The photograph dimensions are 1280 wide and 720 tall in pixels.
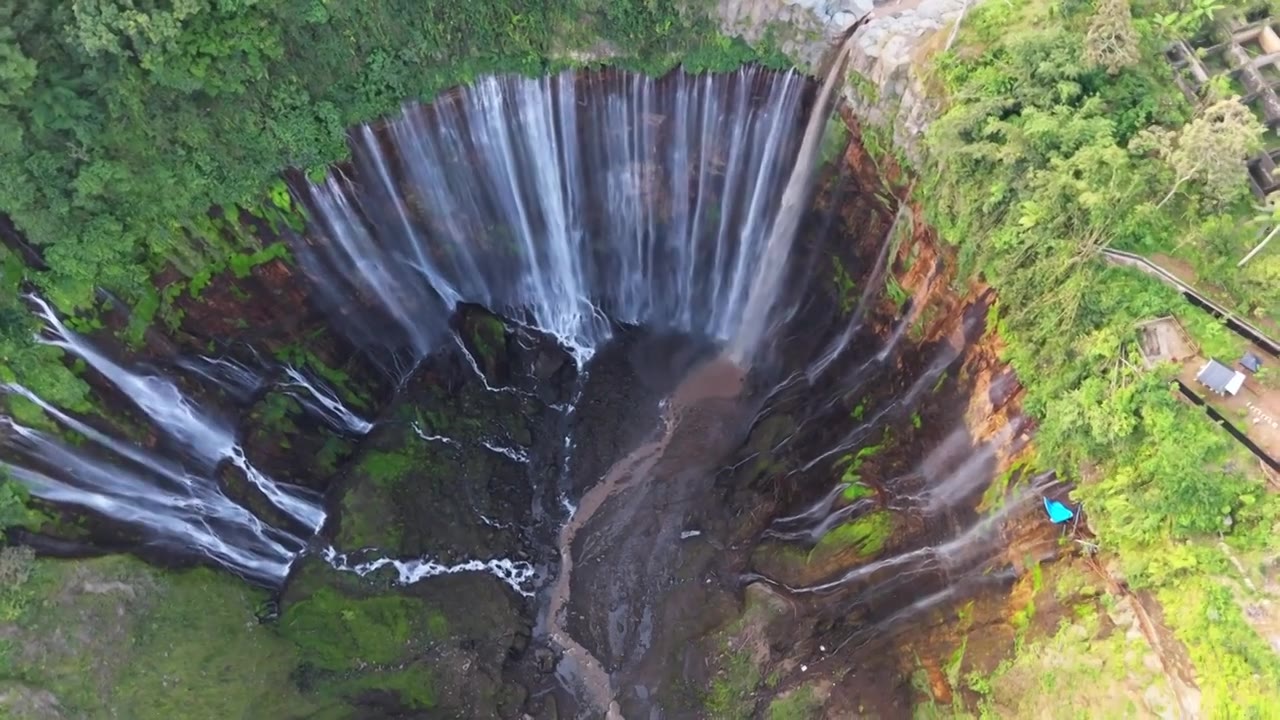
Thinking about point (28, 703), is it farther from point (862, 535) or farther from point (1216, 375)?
point (1216, 375)

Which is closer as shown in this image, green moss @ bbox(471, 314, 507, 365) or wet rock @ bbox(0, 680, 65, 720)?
wet rock @ bbox(0, 680, 65, 720)

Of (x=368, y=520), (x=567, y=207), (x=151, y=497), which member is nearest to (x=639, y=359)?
(x=567, y=207)

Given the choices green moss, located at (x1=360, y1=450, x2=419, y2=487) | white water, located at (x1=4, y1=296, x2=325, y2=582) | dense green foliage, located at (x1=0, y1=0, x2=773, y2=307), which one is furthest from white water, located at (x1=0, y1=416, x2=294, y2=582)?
dense green foliage, located at (x1=0, y1=0, x2=773, y2=307)

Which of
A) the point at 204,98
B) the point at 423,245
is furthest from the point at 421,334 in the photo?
the point at 204,98

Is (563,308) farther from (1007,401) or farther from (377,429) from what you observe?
(1007,401)

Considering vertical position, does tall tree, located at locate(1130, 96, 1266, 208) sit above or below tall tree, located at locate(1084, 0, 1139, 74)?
below

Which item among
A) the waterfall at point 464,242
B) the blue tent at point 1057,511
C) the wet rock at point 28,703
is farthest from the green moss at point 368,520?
the blue tent at point 1057,511

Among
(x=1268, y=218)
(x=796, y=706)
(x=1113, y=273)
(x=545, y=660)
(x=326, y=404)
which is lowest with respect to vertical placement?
(x=796, y=706)

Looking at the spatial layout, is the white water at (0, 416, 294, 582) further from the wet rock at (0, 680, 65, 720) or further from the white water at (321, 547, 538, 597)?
the wet rock at (0, 680, 65, 720)
